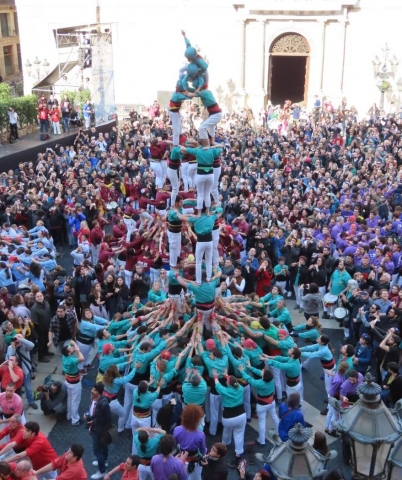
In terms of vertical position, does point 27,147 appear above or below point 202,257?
below

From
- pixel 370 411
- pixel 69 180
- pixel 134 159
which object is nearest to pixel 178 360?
pixel 370 411

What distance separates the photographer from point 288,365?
29.9ft

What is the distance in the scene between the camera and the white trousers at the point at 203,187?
30.9 ft

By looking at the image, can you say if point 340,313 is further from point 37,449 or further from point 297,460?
point 297,460

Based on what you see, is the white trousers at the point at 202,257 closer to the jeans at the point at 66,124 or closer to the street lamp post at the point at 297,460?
the street lamp post at the point at 297,460

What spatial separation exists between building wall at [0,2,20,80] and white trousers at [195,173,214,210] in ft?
132

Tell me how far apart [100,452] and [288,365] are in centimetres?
295

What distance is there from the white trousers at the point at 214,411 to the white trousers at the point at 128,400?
46.0 inches

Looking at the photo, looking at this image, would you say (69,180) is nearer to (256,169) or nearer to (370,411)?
(256,169)

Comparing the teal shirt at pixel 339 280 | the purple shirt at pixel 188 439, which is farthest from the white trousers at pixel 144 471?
the teal shirt at pixel 339 280

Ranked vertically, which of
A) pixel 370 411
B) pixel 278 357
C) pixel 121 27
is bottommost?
pixel 278 357

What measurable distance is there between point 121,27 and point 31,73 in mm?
5451

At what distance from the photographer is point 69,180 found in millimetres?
17547

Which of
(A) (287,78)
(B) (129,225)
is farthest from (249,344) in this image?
(A) (287,78)
